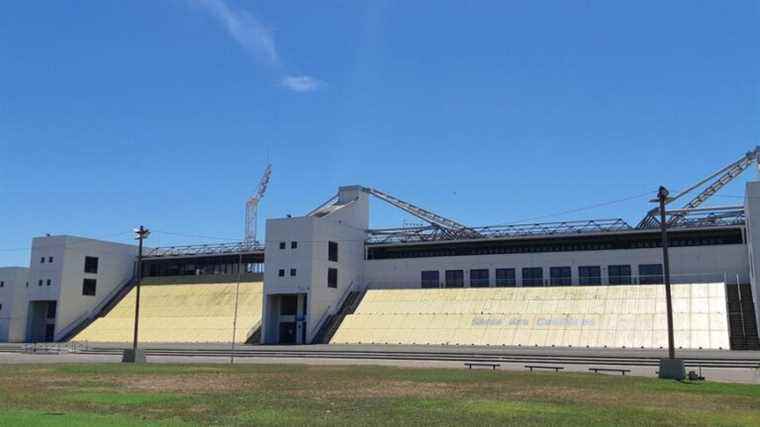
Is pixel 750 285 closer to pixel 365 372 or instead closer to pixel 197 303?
pixel 365 372

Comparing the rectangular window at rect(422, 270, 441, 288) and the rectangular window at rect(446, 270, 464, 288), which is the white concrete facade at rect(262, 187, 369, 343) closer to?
the rectangular window at rect(422, 270, 441, 288)

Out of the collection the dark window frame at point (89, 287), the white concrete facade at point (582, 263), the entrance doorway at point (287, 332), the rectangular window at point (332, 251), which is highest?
the rectangular window at point (332, 251)

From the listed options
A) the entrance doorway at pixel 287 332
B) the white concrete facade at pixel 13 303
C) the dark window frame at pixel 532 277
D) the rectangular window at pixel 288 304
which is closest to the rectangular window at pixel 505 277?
the dark window frame at pixel 532 277

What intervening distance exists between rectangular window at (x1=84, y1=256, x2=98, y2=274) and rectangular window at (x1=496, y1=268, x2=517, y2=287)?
47279mm

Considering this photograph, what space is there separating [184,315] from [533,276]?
122ft

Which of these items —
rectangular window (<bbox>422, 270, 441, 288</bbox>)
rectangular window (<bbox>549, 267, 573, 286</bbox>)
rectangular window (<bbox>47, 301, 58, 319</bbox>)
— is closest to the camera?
rectangular window (<bbox>549, 267, 573, 286</bbox>)

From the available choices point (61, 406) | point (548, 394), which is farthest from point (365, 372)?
point (61, 406)

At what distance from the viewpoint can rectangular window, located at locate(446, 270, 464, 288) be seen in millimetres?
71062

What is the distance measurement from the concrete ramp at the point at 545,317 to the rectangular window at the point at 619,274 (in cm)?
295

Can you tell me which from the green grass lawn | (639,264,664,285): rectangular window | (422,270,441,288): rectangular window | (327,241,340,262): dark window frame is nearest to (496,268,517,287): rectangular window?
(422,270,441,288): rectangular window

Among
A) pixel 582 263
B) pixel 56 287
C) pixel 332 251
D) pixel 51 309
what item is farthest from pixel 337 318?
pixel 51 309

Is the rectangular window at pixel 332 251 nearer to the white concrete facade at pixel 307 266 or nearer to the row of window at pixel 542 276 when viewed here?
the white concrete facade at pixel 307 266

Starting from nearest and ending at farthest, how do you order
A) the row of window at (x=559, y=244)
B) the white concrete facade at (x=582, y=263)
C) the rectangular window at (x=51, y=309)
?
the white concrete facade at (x=582, y=263) < the row of window at (x=559, y=244) < the rectangular window at (x=51, y=309)

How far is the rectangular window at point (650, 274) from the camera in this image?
62656 mm
